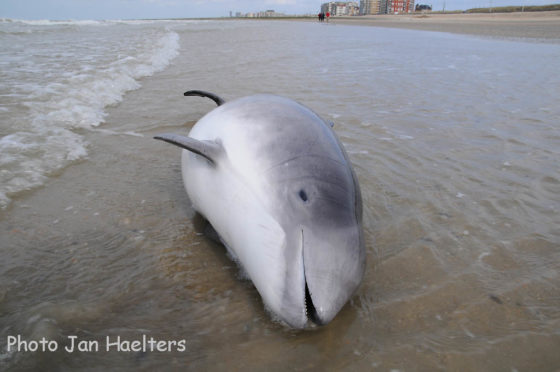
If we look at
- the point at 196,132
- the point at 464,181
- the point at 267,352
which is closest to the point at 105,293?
the point at 267,352

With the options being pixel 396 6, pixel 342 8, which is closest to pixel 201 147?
pixel 396 6

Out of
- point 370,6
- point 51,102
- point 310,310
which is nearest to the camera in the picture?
point 310,310

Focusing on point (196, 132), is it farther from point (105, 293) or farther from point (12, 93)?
point (12, 93)

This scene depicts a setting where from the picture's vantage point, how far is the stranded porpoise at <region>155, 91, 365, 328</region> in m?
2.03

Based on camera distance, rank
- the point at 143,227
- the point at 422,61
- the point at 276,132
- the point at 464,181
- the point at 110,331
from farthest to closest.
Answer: the point at 422,61, the point at 464,181, the point at 143,227, the point at 276,132, the point at 110,331

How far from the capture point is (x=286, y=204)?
2209mm

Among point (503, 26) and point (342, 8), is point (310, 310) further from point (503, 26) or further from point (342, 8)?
point (342, 8)

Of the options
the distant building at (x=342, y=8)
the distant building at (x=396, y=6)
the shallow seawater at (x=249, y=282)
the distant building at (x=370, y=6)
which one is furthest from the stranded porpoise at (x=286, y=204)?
the distant building at (x=342, y=8)

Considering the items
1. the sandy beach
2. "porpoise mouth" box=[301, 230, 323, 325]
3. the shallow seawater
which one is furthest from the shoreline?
"porpoise mouth" box=[301, 230, 323, 325]

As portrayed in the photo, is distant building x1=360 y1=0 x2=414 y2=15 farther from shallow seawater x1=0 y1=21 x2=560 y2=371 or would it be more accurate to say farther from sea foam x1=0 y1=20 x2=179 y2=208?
shallow seawater x1=0 y1=21 x2=560 y2=371

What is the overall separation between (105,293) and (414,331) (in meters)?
1.91

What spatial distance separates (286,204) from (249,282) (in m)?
0.68

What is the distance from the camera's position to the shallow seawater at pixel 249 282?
6.63 feet

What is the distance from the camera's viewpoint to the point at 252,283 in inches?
99.2
